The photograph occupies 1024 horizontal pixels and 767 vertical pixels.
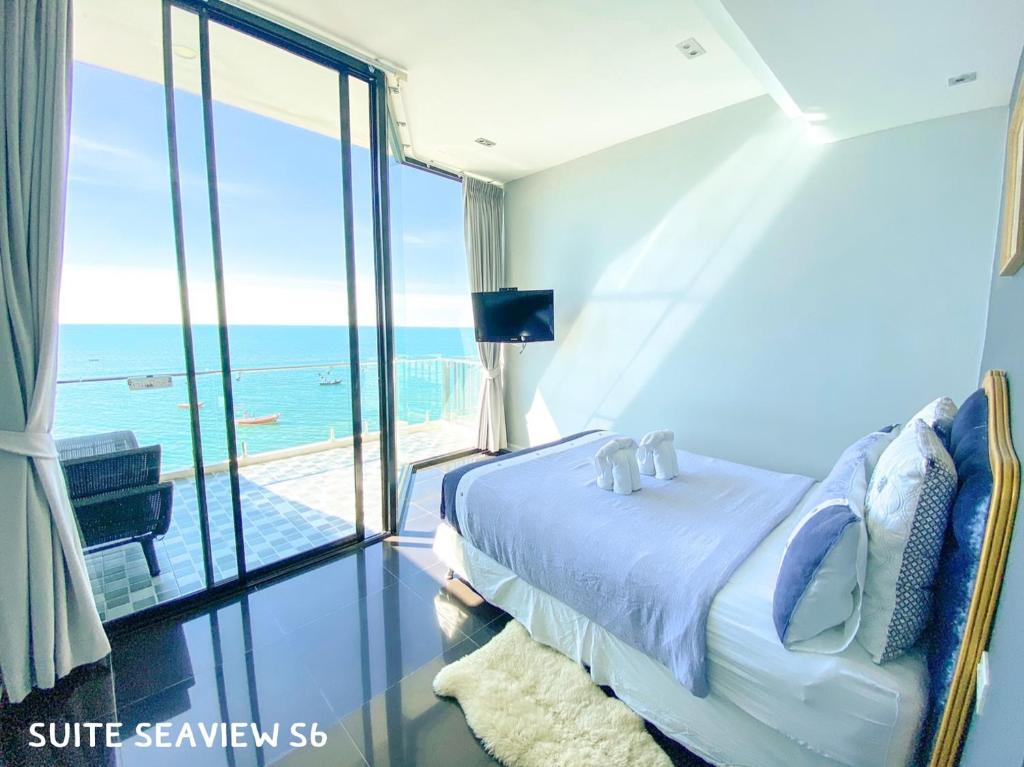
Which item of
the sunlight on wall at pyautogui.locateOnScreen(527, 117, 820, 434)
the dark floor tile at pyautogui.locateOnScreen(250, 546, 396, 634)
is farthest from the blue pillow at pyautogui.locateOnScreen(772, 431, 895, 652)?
the sunlight on wall at pyautogui.locateOnScreen(527, 117, 820, 434)

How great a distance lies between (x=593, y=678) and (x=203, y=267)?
2719 millimetres

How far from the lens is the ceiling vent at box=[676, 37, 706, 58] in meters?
2.28

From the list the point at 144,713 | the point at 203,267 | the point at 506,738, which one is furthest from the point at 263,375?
the point at 506,738

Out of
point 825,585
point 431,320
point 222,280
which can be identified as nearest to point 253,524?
point 222,280

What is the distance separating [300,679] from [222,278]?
2000mm

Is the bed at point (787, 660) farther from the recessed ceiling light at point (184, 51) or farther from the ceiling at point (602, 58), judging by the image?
the recessed ceiling light at point (184, 51)

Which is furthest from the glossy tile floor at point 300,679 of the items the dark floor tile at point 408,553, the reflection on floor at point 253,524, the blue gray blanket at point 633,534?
the blue gray blanket at point 633,534

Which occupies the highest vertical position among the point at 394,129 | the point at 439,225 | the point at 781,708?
the point at 394,129

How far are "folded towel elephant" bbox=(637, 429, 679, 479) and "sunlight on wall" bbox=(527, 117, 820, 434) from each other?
3.52 feet

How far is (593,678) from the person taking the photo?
5.91ft

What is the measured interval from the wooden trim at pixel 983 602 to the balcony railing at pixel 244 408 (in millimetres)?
2877

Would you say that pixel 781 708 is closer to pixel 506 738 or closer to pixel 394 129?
pixel 506 738

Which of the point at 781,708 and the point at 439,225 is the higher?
the point at 439,225

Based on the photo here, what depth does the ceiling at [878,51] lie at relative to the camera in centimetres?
150
